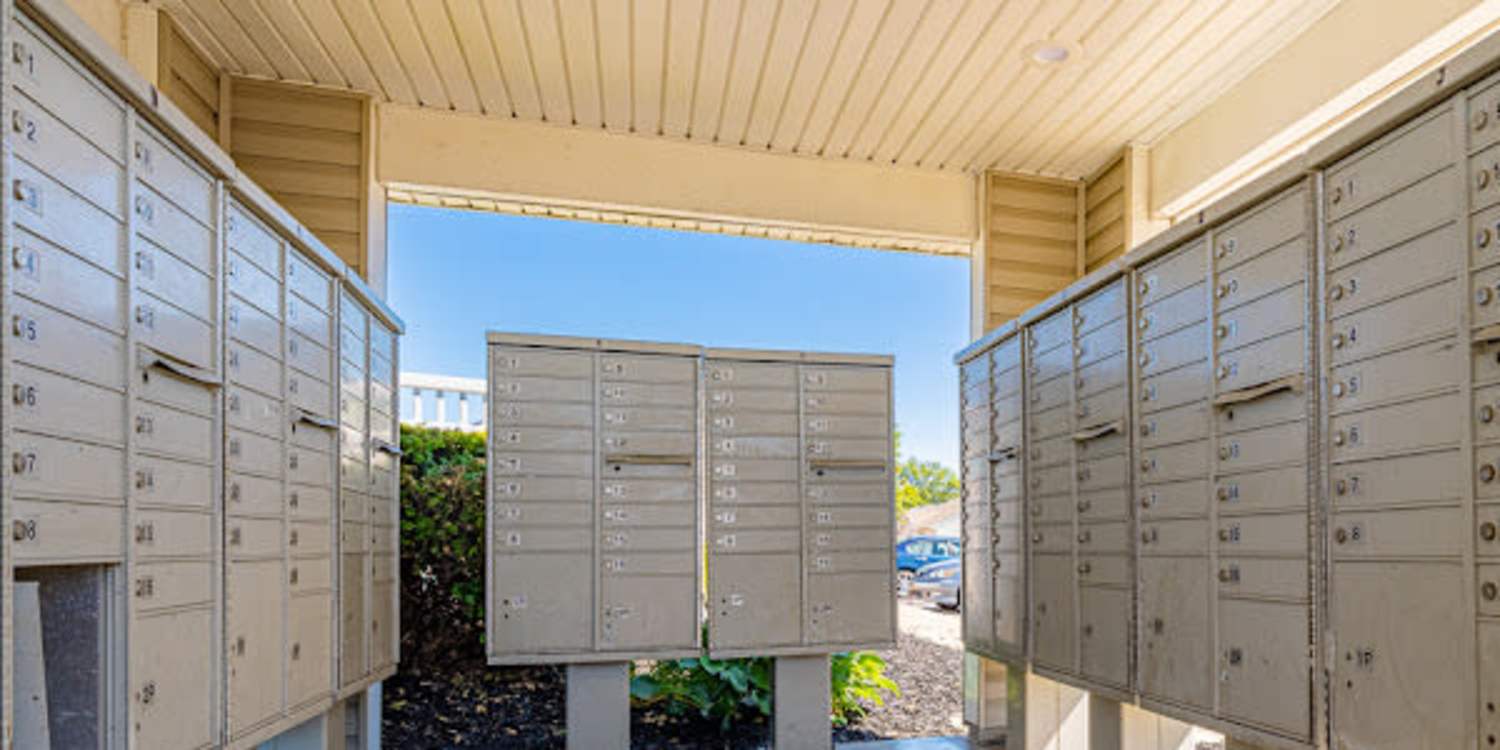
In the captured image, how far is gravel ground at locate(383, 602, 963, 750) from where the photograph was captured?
4230mm

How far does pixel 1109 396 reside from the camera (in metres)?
3.01

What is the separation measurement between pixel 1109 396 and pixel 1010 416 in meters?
0.85

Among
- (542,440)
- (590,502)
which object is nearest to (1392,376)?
(590,502)

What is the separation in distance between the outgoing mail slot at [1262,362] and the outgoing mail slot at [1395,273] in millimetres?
139

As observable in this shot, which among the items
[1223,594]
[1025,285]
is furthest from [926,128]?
[1223,594]

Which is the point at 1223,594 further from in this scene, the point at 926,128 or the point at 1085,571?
the point at 926,128

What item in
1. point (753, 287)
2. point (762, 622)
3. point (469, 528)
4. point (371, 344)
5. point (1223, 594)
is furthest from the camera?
point (753, 287)

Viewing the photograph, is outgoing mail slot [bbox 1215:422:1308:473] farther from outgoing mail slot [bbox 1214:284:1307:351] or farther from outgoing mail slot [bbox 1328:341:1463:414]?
outgoing mail slot [bbox 1214:284:1307:351]

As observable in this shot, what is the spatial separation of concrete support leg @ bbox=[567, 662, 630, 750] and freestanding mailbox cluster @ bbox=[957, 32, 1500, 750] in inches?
73.3

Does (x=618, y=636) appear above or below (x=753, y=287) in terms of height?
below

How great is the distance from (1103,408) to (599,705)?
249 cm

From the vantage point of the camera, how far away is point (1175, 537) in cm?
257

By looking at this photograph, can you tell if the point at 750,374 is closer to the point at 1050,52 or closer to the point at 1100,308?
the point at 1100,308

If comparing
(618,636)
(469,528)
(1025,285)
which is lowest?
(618,636)
